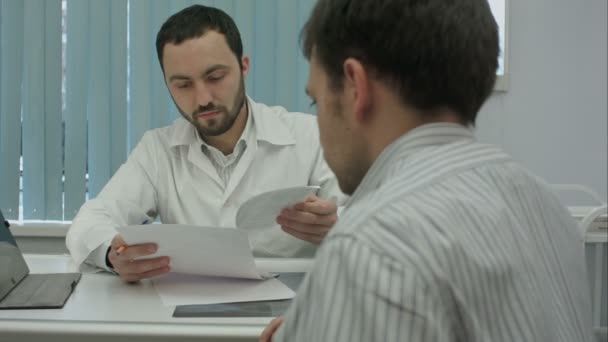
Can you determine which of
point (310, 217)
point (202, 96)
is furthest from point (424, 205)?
point (202, 96)

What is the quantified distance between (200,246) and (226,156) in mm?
787

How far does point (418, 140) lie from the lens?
0.66 meters

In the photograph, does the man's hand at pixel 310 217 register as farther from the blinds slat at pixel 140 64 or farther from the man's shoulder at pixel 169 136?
the blinds slat at pixel 140 64

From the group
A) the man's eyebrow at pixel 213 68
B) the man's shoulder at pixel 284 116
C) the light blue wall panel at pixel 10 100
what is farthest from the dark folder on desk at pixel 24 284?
the light blue wall panel at pixel 10 100

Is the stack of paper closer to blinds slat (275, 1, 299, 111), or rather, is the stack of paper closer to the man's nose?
the man's nose

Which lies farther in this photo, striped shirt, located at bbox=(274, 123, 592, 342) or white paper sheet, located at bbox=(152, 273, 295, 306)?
white paper sheet, located at bbox=(152, 273, 295, 306)

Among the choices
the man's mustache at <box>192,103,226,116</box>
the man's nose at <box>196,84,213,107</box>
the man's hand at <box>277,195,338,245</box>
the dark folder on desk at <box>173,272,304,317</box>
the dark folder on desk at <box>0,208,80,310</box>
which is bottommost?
the dark folder on desk at <box>0,208,80,310</box>

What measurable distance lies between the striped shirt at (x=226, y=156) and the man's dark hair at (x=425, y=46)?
1260 millimetres

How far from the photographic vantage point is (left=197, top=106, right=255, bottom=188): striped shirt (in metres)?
1.94

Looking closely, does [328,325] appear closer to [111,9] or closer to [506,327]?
[506,327]

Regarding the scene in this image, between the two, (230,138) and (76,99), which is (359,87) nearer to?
(230,138)

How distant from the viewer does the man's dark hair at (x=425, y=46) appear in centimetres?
66

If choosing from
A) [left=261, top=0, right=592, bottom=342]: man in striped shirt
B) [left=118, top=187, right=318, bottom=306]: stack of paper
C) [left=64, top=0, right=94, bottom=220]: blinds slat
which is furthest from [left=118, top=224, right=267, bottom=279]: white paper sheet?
[left=64, top=0, right=94, bottom=220]: blinds slat

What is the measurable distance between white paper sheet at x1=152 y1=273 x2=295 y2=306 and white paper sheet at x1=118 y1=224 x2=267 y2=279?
0.08 feet
